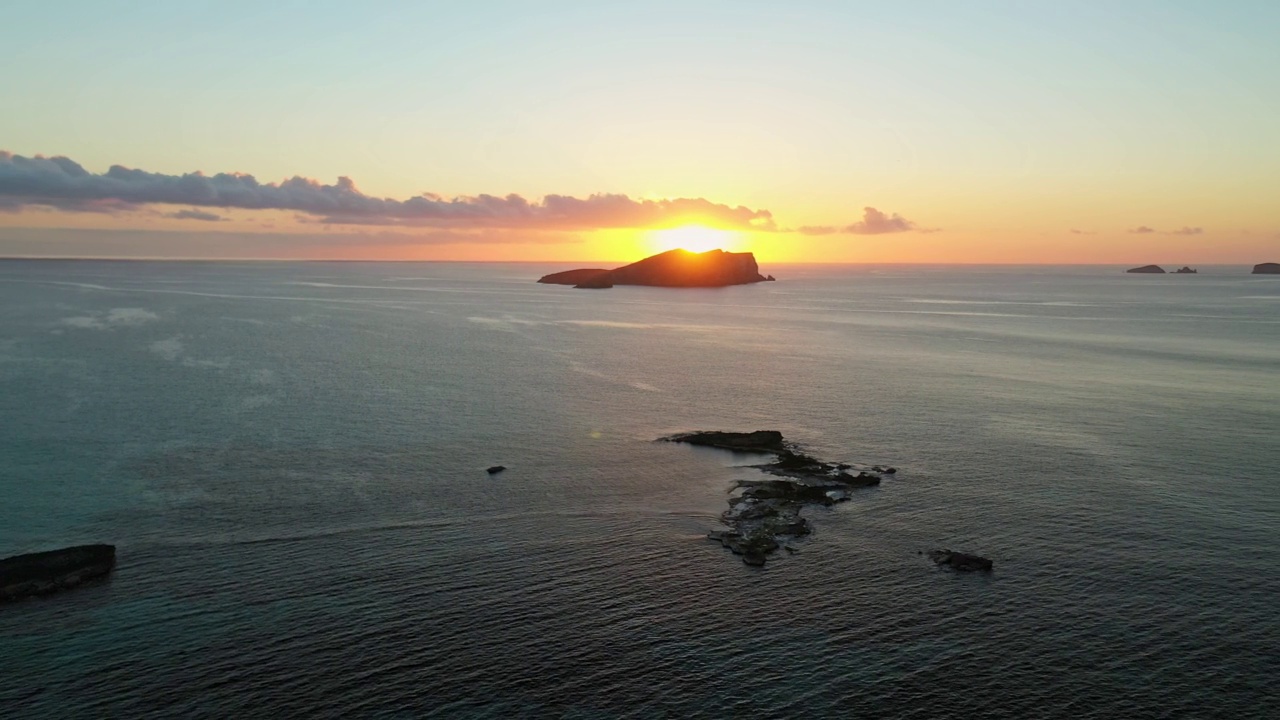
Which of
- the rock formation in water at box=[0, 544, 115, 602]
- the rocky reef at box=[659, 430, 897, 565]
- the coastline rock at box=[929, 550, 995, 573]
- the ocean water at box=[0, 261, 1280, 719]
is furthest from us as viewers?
the rocky reef at box=[659, 430, 897, 565]

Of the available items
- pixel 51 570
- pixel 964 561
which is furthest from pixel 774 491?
pixel 51 570

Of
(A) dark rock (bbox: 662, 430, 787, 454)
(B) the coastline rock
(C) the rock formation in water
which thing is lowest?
(C) the rock formation in water

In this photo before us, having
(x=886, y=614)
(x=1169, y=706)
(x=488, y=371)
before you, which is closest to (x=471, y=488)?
(x=886, y=614)

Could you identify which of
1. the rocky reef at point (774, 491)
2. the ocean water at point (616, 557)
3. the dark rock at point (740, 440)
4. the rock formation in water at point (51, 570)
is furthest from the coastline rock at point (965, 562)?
the rock formation in water at point (51, 570)

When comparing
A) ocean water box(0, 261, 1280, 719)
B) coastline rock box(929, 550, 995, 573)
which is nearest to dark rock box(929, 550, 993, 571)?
coastline rock box(929, 550, 995, 573)

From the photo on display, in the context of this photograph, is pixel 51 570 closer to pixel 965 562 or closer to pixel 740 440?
pixel 965 562

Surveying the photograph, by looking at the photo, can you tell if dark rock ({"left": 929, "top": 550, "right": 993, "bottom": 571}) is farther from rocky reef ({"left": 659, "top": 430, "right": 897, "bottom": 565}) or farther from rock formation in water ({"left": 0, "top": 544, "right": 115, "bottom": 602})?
rock formation in water ({"left": 0, "top": 544, "right": 115, "bottom": 602})

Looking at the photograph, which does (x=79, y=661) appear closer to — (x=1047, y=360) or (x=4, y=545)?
(x=4, y=545)
